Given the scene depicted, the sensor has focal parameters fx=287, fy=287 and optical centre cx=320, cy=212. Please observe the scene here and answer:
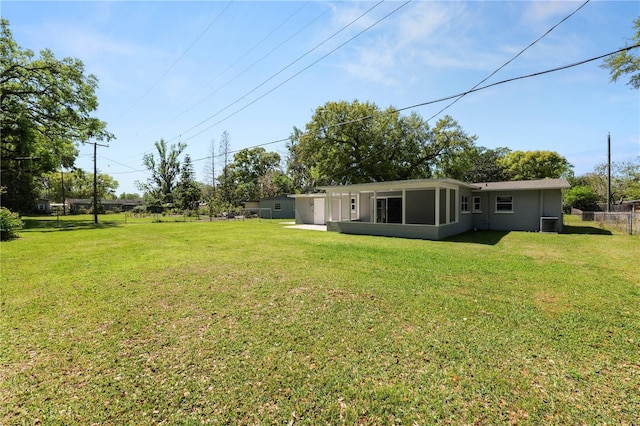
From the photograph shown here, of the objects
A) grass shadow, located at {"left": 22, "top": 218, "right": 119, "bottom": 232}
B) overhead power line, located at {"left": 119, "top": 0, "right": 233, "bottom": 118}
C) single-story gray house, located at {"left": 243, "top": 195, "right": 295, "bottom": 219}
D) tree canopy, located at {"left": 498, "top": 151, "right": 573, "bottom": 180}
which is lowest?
grass shadow, located at {"left": 22, "top": 218, "right": 119, "bottom": 232}

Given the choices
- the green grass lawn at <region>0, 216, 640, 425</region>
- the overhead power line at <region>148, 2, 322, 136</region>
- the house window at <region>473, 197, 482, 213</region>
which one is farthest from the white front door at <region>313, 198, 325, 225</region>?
the green grass lawn at <region>0, 216, 640, 425</region>

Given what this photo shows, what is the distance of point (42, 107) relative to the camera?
68.6 ft

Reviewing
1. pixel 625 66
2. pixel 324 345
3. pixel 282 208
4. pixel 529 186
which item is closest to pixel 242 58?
pixel 324 345

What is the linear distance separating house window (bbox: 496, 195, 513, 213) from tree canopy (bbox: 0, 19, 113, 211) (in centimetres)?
2945

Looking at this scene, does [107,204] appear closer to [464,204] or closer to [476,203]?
[464,204]

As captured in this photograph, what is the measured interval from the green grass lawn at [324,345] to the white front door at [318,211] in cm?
1380

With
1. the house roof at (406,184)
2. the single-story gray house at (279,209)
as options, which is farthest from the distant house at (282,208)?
the house roof at (406,184)

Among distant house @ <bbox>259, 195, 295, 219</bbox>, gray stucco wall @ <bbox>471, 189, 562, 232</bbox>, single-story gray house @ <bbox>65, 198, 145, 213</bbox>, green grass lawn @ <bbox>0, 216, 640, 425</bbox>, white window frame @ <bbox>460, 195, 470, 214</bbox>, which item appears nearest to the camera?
green grass lawn @ <bbox>0, 216, 640, 425</bbox>

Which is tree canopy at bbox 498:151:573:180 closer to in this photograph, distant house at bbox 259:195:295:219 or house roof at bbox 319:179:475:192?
house roof at bbox 319:179:475:192

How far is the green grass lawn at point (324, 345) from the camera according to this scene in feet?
7.92

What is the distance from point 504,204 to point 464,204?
211 centimetres

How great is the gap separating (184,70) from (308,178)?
96.0 ft

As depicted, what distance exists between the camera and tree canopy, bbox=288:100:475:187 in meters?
25.9

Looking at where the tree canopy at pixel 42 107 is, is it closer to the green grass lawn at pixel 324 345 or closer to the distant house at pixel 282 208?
the distant house at pixel 282 208
